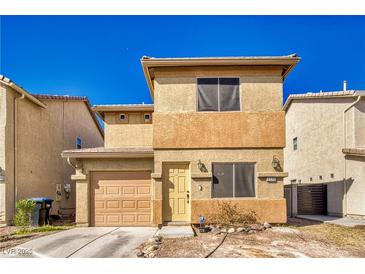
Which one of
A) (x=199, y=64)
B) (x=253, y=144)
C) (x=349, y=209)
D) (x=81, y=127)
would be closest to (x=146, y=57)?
(x=199, y=64)

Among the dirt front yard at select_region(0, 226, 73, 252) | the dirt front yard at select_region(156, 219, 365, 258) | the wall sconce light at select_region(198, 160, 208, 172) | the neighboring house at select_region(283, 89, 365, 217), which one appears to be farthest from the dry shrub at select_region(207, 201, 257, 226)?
the dirt front yard at select_region(0, 226, 73, 252)

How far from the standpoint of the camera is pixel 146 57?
1065 centimetres

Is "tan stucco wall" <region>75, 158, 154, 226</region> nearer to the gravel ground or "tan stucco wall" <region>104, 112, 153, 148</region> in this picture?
the gravel ground

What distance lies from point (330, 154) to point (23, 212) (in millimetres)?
14034

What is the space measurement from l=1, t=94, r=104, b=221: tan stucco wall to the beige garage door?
11.5 ft

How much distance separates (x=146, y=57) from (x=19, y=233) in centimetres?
746

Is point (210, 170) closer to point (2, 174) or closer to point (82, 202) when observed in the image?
point (82, 202)

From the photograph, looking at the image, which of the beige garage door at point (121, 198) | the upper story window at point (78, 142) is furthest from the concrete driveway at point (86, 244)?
the upper story window at point (78, 142)

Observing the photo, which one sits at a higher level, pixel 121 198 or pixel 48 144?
pixel 48 144

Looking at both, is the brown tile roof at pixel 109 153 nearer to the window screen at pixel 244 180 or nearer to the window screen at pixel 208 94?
the window screen at pixel 208 94

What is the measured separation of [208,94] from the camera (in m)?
11.0

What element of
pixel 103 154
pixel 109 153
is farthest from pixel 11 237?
pixel 109 153

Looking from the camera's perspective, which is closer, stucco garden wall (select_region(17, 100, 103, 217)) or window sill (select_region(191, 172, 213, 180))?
window sill (select_region(191, 172, 213, 180))

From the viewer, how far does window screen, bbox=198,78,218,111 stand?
35.9 ft
